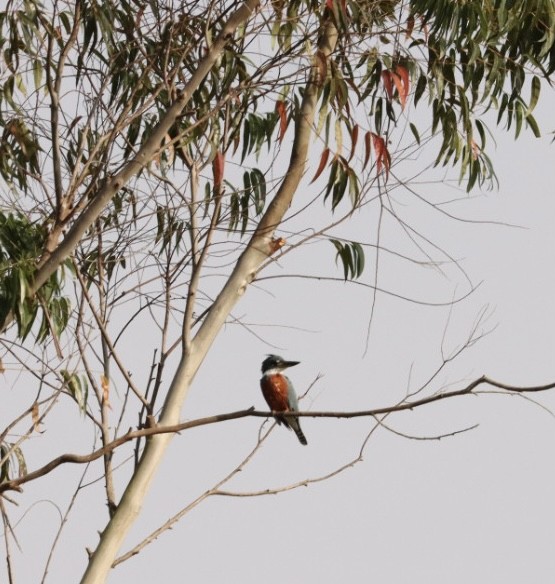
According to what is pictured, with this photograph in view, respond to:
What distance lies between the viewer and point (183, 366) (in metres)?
5.37

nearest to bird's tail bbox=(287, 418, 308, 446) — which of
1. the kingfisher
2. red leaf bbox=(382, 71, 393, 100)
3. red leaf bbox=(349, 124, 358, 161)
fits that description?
the kingfisher

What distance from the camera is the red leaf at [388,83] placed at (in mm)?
5630

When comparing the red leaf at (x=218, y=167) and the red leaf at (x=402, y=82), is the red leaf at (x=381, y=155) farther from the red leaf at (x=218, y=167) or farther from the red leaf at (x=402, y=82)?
the red leaf at (x=218, y=167)

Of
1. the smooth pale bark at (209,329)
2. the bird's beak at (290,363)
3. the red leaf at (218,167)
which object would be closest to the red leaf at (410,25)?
the smooth pale bark at (209,329)

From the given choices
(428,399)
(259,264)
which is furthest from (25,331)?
(428,399)

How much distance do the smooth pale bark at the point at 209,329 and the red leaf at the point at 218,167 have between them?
0.93ft

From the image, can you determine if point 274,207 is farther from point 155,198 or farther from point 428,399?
point 428,399

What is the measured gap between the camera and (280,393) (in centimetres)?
630

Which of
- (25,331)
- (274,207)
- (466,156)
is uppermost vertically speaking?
(466,156)

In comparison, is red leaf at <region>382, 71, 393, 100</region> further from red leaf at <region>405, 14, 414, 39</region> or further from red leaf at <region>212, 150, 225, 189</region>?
red leaf at <region>212, 150, 225, 189</region>

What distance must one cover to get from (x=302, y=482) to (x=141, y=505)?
71 centimetres

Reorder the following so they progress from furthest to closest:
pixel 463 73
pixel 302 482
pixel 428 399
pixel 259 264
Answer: pixel 463 73 < pixel 259 264 < pixel 302 482 < pixel 428 399

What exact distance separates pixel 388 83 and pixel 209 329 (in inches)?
56.0

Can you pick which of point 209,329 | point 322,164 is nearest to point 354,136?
point 322,164
